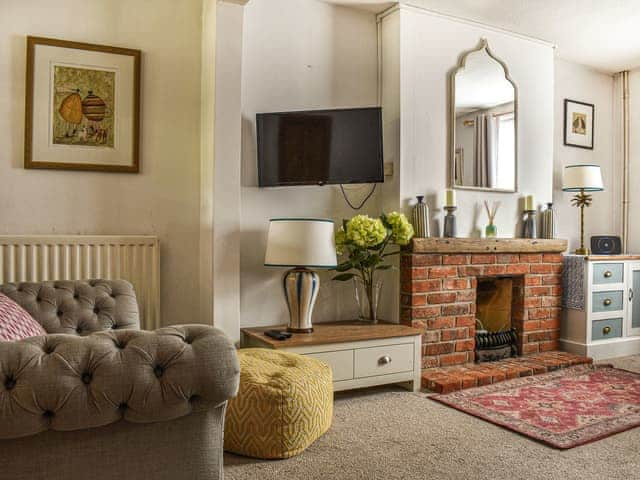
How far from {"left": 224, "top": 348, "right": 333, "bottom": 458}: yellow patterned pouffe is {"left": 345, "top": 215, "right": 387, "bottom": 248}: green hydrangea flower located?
42.7 inches

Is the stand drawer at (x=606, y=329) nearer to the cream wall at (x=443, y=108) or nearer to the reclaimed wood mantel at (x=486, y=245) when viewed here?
the reclaimed wood mantel at (x=486, y=245)

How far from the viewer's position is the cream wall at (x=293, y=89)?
11.0ft

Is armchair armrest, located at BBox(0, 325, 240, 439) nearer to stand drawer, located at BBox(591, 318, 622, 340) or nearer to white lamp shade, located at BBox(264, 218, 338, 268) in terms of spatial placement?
white lamp shade, located at BBox(264, 218, 338, 268)

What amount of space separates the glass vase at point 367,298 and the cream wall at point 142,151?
41.9 inches

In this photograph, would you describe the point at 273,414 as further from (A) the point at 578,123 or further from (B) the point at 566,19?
(A) the point at 578,123

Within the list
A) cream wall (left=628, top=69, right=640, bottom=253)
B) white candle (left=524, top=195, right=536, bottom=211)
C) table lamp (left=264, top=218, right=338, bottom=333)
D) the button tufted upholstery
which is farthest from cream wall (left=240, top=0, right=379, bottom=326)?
cream wall (left=628, top=69, right=640, bottom=253)

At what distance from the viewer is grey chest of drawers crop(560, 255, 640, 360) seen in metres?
4.06

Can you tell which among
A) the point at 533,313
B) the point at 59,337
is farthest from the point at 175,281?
the point at 533,313

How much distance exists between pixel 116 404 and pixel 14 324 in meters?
0.49

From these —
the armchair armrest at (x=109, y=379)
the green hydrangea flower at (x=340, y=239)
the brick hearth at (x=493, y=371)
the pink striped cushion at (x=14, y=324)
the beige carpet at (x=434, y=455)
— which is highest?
the green hydrangea flower at (x=340, y=239)

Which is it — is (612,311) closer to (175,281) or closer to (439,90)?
(439,90)

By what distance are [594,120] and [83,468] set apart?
16.4 feet

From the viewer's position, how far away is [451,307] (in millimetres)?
3645

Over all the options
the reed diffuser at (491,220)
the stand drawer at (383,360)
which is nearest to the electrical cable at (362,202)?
the reed diffuser at (491,220)
